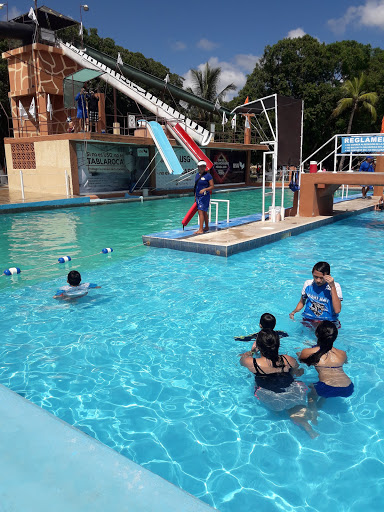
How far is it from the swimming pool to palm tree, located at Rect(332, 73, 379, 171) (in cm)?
2996

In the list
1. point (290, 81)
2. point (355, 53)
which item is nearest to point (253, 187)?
point (290, 81)

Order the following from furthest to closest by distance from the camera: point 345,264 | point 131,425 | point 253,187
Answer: point 253,187 → point 345,264 → point 131,425

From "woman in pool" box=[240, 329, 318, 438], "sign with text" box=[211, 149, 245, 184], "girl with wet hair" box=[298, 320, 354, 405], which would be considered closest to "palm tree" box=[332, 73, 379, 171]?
"sign with text" box=[211, 149, 245, 184]

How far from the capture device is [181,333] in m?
5.62

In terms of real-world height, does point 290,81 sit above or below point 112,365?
above

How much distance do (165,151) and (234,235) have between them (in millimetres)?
9579

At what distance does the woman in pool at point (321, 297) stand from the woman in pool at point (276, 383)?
1291 millimetres

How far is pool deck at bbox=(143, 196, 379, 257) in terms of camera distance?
9.59 metres

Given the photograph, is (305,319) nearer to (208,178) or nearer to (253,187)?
(208,178)

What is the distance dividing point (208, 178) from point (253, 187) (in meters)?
23.2

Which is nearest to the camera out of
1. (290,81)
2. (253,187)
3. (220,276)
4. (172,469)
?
(172,469)

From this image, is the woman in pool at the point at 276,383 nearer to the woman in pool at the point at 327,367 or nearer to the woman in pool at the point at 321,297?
the woman in pool at the point at 327,367

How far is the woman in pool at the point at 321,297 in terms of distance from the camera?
189 inches

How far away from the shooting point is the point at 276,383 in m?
3.83
